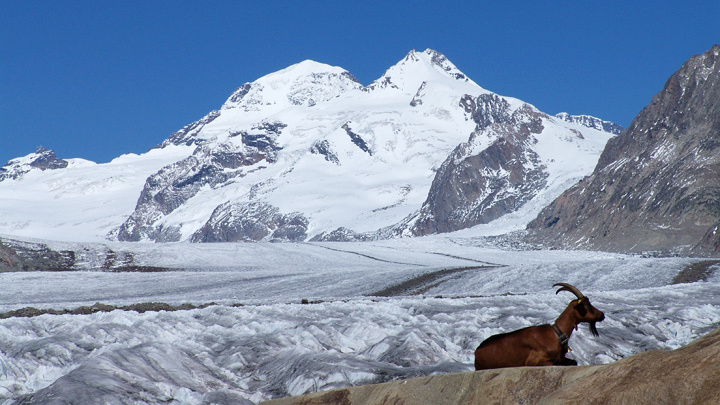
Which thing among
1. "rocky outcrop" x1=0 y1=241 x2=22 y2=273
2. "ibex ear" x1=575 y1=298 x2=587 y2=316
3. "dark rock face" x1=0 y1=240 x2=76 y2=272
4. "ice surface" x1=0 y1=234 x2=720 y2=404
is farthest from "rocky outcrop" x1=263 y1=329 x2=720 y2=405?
A: "dark rock face" x1=0 y1=240 x2=76 y2=272

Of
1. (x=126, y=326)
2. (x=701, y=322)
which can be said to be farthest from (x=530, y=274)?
(x=126, y=326)

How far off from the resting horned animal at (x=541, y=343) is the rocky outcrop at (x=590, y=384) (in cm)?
118

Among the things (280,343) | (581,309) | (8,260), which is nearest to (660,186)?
(8,260)

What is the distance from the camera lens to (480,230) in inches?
5773

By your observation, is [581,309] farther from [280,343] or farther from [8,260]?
[8,260]

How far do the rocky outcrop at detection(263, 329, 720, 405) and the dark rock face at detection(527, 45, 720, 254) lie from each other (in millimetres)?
77788

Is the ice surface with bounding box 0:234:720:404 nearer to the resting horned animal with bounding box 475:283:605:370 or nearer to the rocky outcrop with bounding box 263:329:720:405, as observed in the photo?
the resting horned animal with bounding box 475:283:605:370

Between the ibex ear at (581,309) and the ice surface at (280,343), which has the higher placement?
the ibex ear at (581,309)

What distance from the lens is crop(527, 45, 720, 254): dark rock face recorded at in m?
89.5

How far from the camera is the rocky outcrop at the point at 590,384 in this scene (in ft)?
15.9

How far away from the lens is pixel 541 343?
7.58 metres

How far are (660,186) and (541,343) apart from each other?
104203mm

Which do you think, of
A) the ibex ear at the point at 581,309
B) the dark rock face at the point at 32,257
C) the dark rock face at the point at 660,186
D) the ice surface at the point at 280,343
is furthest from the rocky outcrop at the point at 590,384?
the dark rock face at the point at 660,186

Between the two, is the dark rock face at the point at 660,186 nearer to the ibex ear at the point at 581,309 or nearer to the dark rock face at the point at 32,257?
the dark rock face at the point at 32,257
